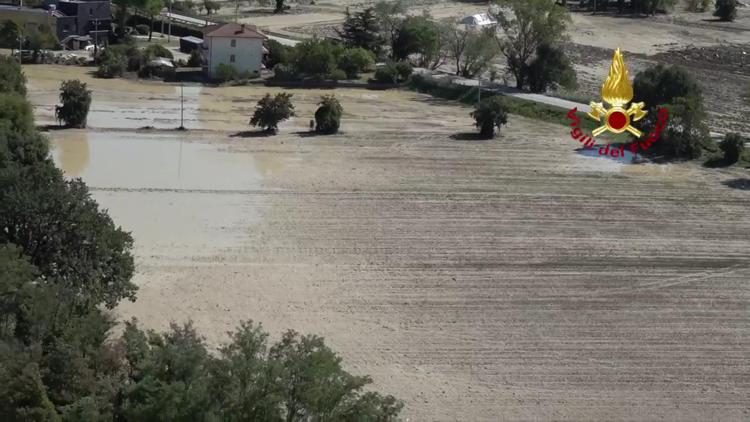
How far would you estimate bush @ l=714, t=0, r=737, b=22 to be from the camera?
73.5 m

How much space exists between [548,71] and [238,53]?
512 inches

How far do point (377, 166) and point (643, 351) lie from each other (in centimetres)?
1336

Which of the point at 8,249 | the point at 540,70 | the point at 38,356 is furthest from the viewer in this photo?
the point at 540,70

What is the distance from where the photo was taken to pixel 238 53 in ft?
145

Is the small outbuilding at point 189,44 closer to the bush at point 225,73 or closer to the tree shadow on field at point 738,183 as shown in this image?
the bush at point 225,73

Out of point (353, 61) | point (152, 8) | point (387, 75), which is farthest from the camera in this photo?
point (152, 8)

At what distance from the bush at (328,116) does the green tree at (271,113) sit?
1063 millimetres

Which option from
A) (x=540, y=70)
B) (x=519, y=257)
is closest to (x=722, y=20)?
(x=540, y=70)

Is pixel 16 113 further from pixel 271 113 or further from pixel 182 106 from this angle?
pixel 182 106

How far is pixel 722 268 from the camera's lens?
21484 mm

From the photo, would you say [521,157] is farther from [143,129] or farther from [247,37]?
[247,37]

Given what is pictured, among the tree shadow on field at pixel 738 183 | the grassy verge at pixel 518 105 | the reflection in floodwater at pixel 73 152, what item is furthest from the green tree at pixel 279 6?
the tree shadow on field at pixel 738 183

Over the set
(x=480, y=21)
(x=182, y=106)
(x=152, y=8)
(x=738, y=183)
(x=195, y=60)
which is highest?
(x=480, y=21)

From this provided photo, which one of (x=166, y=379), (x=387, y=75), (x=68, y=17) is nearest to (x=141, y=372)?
(x=166, y=379)
